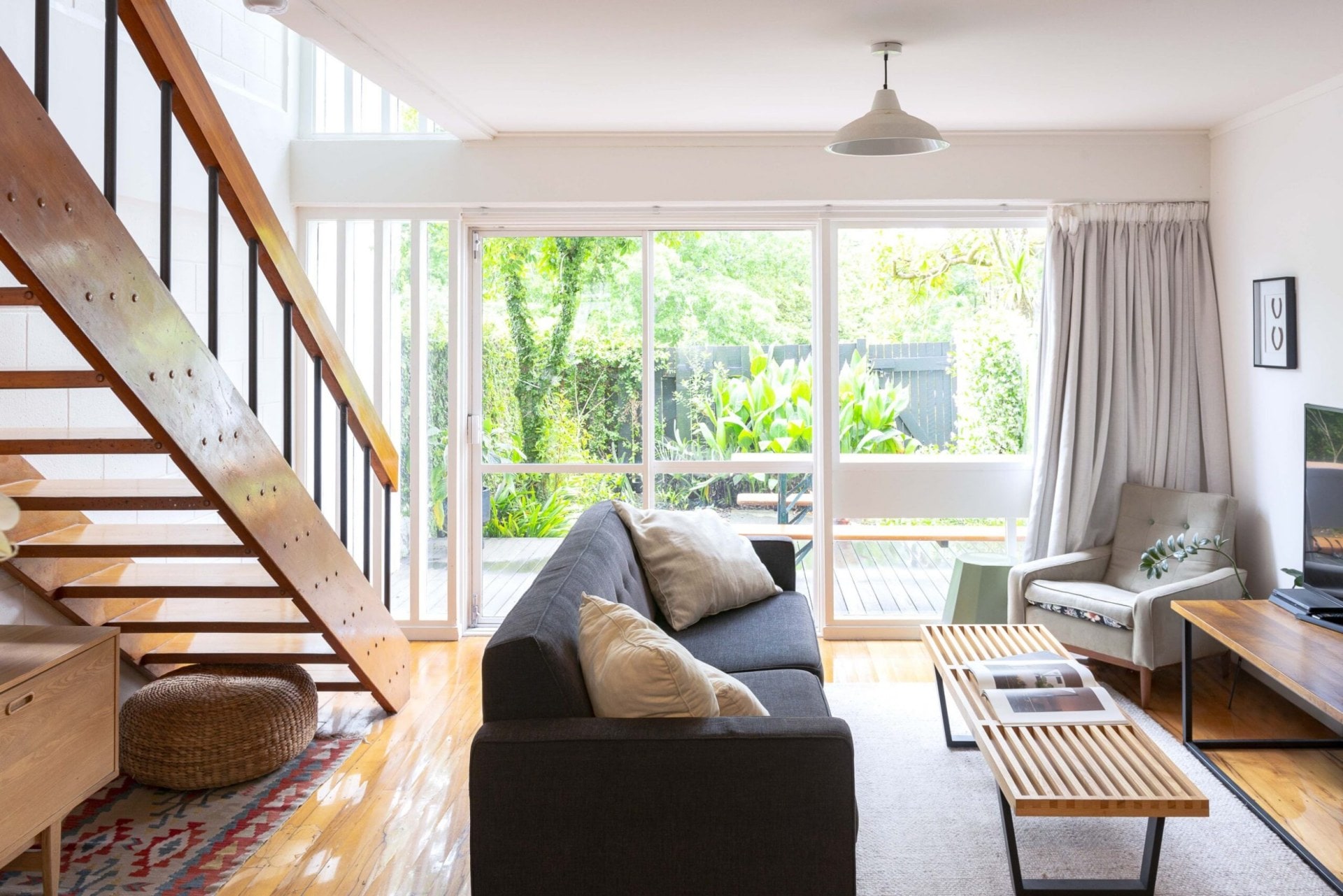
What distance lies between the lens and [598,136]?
4.80 metres

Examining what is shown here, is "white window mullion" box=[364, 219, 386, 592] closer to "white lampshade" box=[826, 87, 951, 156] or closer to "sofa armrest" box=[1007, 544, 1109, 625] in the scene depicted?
"white lampshade" box=[826, 87, 951, 156]

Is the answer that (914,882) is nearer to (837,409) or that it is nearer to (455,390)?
(837,409)

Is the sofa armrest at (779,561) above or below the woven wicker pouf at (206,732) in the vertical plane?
above

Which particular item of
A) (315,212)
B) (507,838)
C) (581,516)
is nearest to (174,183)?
(315,212)

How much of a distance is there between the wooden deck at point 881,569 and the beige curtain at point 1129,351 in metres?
0.58

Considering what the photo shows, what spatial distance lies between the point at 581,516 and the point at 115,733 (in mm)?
1560

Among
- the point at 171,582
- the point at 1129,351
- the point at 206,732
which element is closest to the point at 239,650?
A: the point at 206,732

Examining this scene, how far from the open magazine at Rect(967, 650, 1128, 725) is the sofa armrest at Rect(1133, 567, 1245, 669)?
2.92 feet

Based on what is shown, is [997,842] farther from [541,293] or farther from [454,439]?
[541,293]

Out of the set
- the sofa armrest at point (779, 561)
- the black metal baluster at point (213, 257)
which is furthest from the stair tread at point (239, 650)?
the sofa armrest at point (779, 561)

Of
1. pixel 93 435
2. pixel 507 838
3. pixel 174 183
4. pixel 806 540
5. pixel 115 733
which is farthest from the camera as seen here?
pixel 806 540

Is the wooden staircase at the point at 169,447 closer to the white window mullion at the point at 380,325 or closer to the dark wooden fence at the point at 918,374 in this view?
the white window mullion at the point at 380,325

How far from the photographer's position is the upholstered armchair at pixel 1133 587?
396cm

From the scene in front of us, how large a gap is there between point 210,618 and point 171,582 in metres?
A: 0.28
